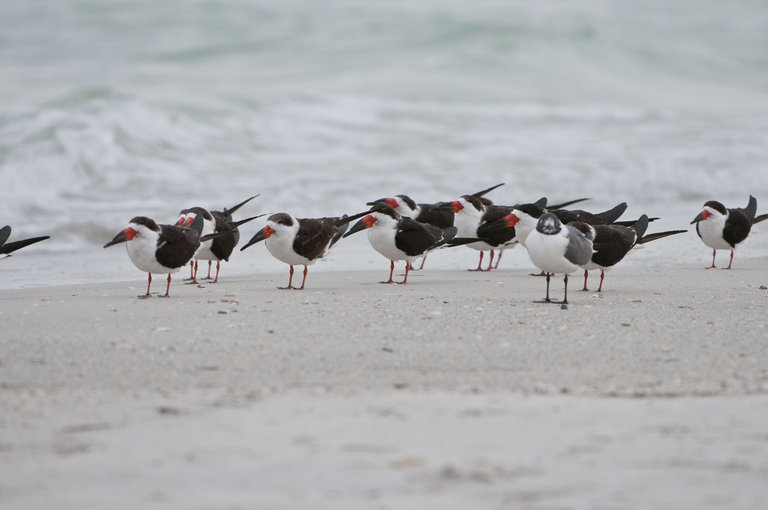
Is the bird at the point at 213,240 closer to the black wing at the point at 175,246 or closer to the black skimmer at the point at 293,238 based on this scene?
the black skimmer at the point at 293,238

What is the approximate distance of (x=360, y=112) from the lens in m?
19.4

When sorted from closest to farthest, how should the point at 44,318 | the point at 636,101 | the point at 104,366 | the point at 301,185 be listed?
the point at 104,366 → the point at 44,318 → the point at 301,185 → the point at 636,101

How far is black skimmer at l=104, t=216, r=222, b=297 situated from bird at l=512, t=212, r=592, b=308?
2.60 m

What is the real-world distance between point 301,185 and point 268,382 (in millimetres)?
9692

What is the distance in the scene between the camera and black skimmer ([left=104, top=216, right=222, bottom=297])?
7.31 m

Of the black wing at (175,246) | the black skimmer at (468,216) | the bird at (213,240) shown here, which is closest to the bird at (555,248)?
the black wing at (175,246)

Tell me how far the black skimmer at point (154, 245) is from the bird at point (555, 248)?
260cm

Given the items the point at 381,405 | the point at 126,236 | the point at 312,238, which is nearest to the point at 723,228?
the point at 312,238

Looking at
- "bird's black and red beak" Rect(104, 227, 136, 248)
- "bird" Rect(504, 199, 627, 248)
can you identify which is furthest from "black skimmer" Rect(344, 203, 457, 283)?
"bird's black and red beak" Rect(104, 227, 136, 248)

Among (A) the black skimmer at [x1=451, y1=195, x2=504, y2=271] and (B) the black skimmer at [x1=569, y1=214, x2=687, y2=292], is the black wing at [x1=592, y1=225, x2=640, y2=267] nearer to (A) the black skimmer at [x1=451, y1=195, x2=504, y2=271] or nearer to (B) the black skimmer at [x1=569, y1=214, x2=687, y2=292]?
(B) the black skimmer at [x1=569, y1=214, x2=687, y2=292]

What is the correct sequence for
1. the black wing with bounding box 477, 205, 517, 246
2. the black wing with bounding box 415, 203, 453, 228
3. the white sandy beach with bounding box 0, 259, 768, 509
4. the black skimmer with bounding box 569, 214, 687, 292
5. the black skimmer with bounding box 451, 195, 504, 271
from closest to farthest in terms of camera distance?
the white sandy beach with bounding box 0, 259, 768, 509 < the black skimmer with bounding box 569, 214, 687, 292 < the black wing with bounding box 477, 205, 517, 246 < the black skimmer with bounding box 451, 195, 504, 271 < the black wing with bounding box 415, 203, 453, 228

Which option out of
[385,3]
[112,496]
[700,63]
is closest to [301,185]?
[112,496]

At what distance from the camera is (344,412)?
385 cm

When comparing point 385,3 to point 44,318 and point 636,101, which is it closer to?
point 636,101
